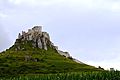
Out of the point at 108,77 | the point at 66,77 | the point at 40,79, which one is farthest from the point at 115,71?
the point at 40,79

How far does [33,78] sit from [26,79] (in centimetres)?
96

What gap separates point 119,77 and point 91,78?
3500mm

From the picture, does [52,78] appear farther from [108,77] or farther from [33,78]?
[108,77]

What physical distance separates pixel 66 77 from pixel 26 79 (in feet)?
17.0

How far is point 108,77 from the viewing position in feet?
164

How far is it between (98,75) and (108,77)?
137 centimetres

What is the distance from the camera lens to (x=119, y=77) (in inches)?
1946

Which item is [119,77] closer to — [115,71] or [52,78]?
[115,71]

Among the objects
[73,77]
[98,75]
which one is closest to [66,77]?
[73,77]

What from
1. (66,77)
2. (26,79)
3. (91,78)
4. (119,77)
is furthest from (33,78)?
(119,77)

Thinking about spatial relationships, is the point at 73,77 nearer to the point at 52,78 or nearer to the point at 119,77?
the point at 52,78

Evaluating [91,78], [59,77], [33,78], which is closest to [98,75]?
[91,78]

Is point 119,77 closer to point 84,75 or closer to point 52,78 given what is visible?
point 84,75

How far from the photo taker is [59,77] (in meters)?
51.5
